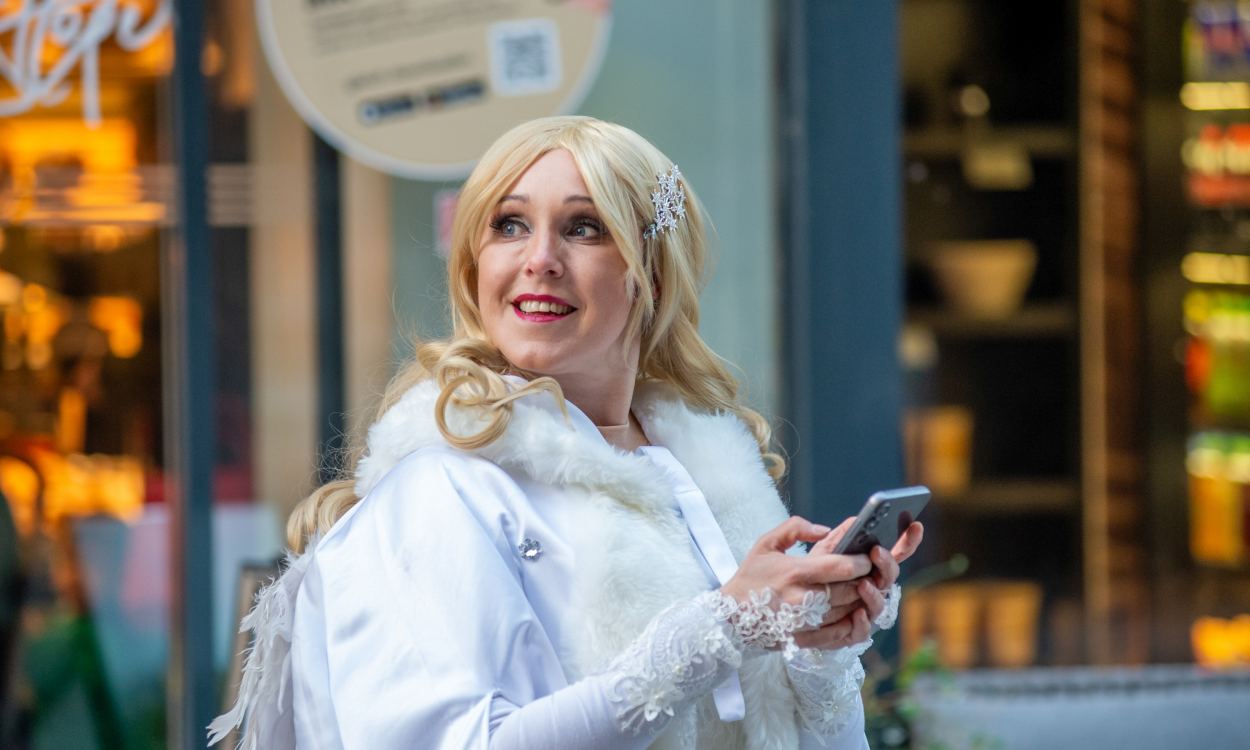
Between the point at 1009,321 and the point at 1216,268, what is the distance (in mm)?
691

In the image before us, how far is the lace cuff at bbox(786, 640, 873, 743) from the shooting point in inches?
70.1

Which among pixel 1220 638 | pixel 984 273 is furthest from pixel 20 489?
pixel 1220 638

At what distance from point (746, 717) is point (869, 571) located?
289mm

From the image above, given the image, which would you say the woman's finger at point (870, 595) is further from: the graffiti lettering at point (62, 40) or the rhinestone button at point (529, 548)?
the graffiti lettering at point (62, 40)

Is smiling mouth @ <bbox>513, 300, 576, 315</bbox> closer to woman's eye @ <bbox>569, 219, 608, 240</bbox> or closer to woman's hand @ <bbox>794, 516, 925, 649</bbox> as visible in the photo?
woman's eye @ <bbox>569, 219, 608, 240</bbox>

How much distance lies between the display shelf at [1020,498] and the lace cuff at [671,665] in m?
3.49

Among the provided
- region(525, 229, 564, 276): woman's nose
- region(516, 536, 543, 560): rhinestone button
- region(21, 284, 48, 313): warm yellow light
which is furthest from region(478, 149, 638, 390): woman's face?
region(21, 284, 48, 313): warm yellow light

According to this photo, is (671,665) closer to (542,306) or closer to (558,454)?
(558,454)

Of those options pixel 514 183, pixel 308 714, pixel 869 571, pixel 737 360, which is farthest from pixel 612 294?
pixel 737 360

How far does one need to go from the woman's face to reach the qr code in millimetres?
1951

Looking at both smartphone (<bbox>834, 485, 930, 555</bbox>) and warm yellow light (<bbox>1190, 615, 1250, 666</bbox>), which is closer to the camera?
smartphone (<bbox>834, 485, 930, 555</bbox>)

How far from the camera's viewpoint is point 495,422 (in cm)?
166

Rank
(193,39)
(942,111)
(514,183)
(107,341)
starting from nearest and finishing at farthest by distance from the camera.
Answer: (514,183)
(193,39)
(107,341)
(942,111)

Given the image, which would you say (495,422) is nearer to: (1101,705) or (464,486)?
(464,486)
